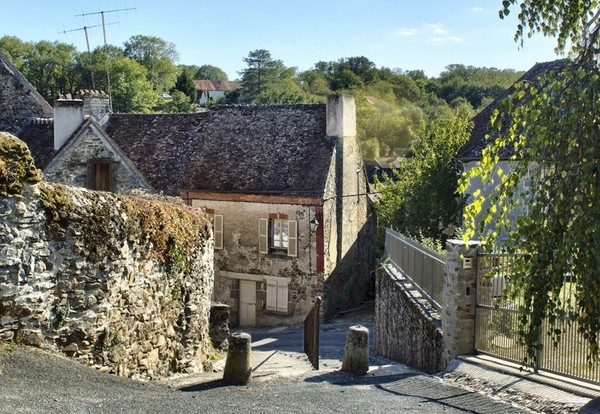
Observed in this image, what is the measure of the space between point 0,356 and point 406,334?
814 cm

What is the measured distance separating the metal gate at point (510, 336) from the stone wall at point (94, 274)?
4.74 m

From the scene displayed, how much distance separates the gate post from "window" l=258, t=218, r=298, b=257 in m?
12.6

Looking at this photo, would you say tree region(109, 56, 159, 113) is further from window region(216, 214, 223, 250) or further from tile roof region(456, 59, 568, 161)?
tile roof region(456, 59, 568, 161)

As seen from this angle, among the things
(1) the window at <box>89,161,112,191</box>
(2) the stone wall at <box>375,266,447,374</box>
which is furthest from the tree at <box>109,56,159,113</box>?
(2) the stone wall at <box>375,266,447,374</box>

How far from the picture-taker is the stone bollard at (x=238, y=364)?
1065 cm

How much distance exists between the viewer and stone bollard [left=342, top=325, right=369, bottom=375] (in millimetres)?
11062

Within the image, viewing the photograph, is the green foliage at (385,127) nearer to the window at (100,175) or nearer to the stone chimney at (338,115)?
the stone chimney at (338,115)

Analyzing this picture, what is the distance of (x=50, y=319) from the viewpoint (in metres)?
8.15

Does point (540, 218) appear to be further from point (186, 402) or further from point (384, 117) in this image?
point (384, 117)

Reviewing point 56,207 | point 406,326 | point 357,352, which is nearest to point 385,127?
point 406,326

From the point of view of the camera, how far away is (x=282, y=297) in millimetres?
23125

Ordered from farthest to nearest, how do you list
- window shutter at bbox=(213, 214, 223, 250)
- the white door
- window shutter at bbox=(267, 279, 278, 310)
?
window shutter at bbox=(213, 214, 223, 250), the white door, window shutter at bbox=(267, 279, 278, 310)

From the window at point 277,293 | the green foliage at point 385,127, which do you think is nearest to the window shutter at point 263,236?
the window at point 277,293

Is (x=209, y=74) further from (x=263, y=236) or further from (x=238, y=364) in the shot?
(x=238, y=364)
